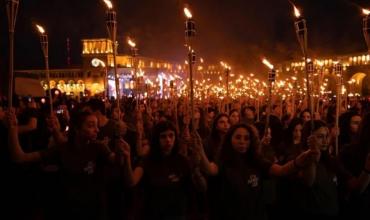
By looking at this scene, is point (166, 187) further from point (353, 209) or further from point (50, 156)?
point (353, 209)

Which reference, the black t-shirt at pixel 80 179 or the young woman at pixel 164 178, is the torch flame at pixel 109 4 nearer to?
the young woman at pixel 164 178

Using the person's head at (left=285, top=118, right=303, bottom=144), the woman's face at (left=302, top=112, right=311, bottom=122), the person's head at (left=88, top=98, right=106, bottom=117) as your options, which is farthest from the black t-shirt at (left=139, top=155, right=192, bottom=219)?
the woman's face at (left=302, top=112, right=311, bottom=122)

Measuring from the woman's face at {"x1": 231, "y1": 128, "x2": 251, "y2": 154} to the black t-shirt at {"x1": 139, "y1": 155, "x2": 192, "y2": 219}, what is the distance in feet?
1.93

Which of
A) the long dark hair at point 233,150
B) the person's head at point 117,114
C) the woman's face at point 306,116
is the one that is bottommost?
the long dark hair at point 233,150

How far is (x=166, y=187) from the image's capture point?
4.40 m

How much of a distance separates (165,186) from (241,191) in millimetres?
797

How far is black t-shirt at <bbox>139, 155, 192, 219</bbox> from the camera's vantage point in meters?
4.38

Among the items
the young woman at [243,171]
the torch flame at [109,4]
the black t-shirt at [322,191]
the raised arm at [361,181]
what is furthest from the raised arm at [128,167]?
the raised arm at [361,181]

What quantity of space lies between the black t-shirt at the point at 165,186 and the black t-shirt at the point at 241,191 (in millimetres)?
489

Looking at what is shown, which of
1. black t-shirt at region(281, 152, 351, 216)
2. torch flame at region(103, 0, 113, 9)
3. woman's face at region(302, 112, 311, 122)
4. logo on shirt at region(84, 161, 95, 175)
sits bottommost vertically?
black t-shirt at region(281, 152, 351, 216)

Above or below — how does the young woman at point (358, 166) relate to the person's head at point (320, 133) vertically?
below

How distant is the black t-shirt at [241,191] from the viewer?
13.4 ft

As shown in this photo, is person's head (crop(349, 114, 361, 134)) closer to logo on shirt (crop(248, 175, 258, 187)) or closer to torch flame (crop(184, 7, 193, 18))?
logo on shirt (crop(248, 175, 258, 187))

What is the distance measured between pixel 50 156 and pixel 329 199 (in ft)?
9.95
